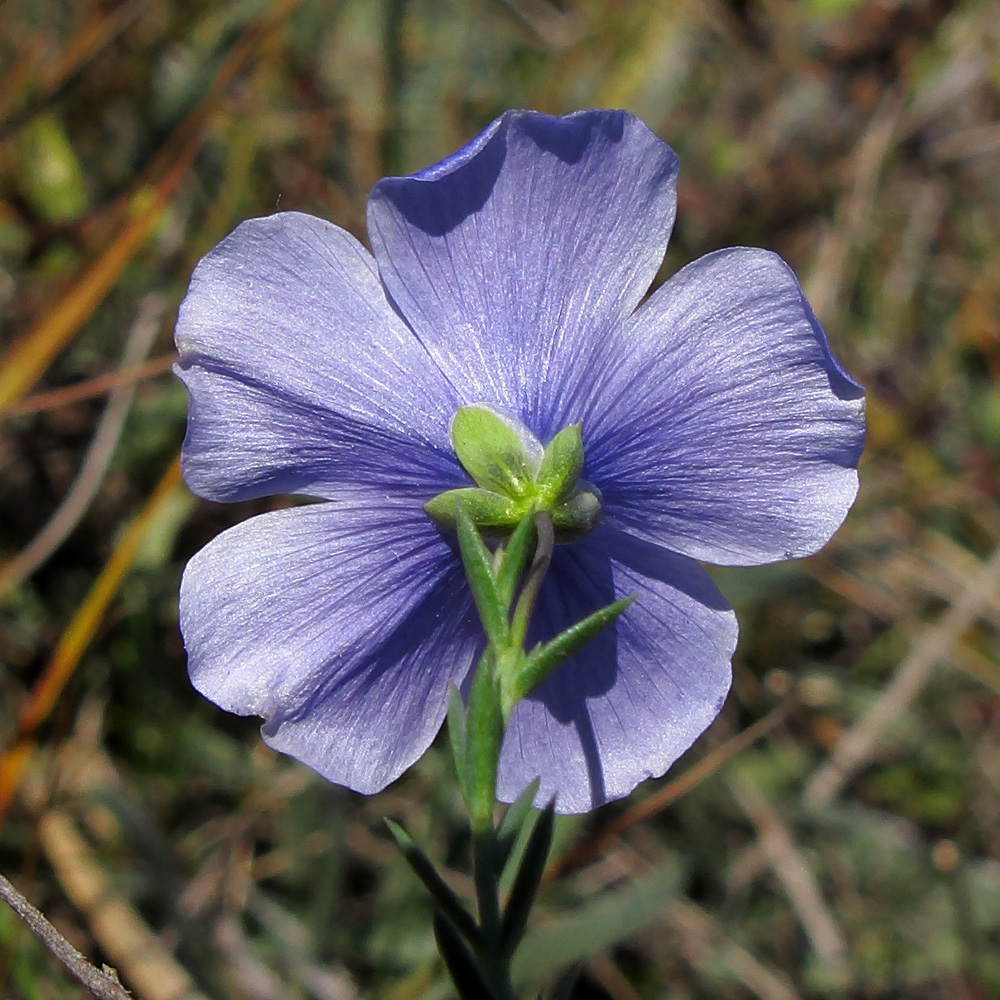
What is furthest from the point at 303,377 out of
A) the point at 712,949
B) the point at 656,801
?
the point at 712,949

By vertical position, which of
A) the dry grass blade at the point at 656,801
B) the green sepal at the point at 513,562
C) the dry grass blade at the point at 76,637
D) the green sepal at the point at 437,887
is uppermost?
the green sepal at the point at 513,562

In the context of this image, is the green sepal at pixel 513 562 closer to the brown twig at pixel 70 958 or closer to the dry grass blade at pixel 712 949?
the brown twig at pixel 70 958

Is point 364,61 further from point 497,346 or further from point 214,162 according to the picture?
point 497,346

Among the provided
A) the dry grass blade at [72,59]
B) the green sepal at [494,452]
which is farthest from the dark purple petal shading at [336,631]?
the dry grass blade at [72,59]

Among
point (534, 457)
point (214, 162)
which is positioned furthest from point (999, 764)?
point (214, 162)

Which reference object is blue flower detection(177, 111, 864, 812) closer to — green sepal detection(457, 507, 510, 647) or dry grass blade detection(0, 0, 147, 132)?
green sepal detection(457, 507, 510, 647)

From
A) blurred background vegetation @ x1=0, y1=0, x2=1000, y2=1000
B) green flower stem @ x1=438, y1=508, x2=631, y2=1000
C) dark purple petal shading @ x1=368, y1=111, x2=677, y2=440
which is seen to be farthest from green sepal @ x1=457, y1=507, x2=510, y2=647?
blurred background vegetation @ x1=0, y1=0, x2=1000, y2=1000

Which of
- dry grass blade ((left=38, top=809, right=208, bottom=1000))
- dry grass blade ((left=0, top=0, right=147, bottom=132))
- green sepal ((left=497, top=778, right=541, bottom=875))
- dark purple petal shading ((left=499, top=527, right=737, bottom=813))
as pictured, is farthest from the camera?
dry grass blade ((left=0, top=0, right=147, bottom=132))
